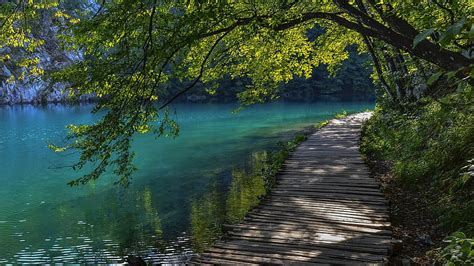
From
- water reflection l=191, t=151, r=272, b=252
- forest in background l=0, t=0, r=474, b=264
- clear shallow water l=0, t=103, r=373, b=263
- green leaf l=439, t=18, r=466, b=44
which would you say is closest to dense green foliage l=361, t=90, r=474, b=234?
forest in background l=0, t=0, r=474, b=264

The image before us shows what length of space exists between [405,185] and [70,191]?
45.5 ft

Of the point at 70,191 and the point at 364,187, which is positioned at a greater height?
the point at 364,187

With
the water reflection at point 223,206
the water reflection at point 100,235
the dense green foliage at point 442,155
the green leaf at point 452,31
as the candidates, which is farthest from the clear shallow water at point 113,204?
the green leaf at point 452,31

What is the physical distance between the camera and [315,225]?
8.03 metres

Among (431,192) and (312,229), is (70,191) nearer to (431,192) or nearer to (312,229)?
(312,229)

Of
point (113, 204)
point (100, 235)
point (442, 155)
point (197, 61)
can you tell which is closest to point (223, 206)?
point (100, 235)

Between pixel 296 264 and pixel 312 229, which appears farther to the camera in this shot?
pixel 312 229

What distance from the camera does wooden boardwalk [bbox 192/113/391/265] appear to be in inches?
261

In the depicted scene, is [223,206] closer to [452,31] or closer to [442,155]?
[442,155]

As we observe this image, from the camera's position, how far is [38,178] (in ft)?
68.2

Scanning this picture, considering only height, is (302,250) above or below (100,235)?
above

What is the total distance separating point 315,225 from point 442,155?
4621 millimetres

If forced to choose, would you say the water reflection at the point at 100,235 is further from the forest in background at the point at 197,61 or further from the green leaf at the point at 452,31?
the green leaf at the point at 452,31

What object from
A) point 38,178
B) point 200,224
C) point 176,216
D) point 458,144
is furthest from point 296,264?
point 38,178
